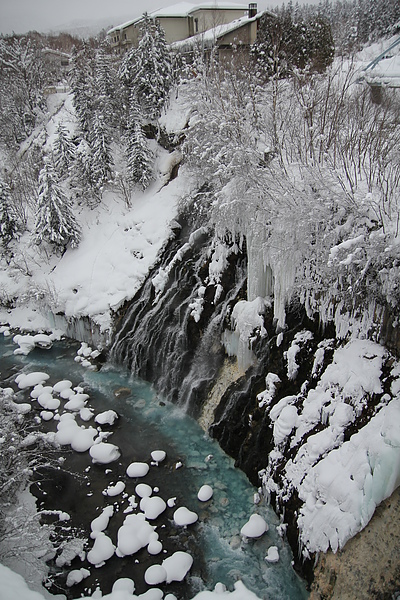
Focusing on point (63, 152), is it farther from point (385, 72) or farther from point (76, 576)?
point (76, 576)

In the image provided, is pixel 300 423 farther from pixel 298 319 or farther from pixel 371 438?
pixel 298 319

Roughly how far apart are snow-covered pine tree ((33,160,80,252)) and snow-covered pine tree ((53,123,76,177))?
3.55 meters

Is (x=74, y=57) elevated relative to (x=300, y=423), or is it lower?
elevated

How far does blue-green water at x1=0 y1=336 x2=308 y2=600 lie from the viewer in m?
7.00

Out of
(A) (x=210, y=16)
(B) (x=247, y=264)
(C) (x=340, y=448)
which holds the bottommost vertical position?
(C) (x=340, y=448)

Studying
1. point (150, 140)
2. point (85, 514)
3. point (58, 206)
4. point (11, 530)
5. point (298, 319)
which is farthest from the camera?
point (150, 140)

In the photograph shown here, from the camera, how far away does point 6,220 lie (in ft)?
61.6

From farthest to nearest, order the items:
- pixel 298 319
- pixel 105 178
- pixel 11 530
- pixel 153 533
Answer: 1. pixel 105 178
2. pixel 298 319
3. pixel 153 533
4. pixel 11 530

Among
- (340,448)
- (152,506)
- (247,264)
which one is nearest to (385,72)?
(247,264)

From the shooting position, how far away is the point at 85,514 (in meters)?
8.30

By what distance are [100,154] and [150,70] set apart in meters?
5.65

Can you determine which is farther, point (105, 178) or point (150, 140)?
point (150, 140)

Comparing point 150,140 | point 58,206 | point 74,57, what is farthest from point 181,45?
point 58,206

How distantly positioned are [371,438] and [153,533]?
477 cm
